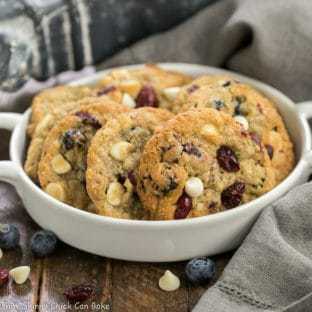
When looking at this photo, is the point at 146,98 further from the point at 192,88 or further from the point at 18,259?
the point at 18,259

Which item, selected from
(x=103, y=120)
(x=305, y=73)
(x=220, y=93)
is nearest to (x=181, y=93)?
(x=220, y=93)

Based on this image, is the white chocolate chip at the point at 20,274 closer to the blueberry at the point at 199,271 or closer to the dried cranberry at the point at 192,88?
→ the blueberry at the point at 199,271

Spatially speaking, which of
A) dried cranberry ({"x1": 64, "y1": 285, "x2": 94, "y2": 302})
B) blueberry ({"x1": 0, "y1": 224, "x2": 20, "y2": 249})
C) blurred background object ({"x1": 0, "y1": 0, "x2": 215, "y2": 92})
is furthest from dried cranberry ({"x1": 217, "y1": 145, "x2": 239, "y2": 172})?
blurred background object ({"x1": 0, "y1": 0, "x2": 215, "y2": 92})

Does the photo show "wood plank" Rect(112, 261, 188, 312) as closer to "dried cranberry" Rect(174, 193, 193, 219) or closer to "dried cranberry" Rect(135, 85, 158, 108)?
"dried cranberry" Rect(174, 193, 193, 219)

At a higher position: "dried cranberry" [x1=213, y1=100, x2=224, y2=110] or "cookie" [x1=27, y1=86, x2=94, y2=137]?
"dried cranberry" [x1=213, y1=100, x2=224, y2=110]

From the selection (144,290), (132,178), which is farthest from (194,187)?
(144,290)

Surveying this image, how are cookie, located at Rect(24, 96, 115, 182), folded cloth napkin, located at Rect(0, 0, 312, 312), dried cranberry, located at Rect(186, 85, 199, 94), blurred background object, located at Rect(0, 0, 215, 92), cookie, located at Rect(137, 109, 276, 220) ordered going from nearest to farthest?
1. folded cloth napkin, located at Rect(0, 0, 312, 312)
2. cookie, located at Rect(137, 109, 276, 220)
3. cookie, located at Rect(24, 96, 115, 182)
4. dried cranberry, located at Rect(186, 85, 199, 94)
5. blurred background object, located at Rect(0, 0, 215, 92)

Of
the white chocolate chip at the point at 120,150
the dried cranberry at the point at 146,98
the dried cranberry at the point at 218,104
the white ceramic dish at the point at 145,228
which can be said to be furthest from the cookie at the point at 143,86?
the white ceramic dish at the point at 145,228
